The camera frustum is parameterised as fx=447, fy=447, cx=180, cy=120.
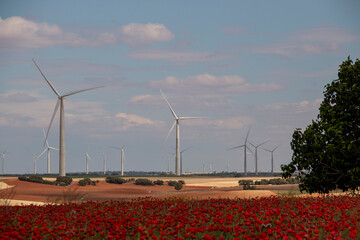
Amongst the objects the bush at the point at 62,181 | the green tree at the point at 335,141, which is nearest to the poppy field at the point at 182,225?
the green tree at the point at 335,141

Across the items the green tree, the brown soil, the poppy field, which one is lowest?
the brown soil

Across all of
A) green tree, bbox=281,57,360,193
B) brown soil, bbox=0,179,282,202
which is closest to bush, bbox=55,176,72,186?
brown soil, bbox=0,179,282,202

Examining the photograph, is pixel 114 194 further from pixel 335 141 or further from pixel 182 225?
pixel 182 225

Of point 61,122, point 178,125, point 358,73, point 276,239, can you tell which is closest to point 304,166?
point 358,73

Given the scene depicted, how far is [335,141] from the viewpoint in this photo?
2389cm

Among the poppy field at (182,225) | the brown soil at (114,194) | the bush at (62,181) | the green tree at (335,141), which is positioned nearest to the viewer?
the poppy field at (182,225)

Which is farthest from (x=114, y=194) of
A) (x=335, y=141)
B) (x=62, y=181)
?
(x=335, y=141)

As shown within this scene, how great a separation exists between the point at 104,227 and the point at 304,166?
48.6ft

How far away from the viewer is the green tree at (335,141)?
78.3 feet

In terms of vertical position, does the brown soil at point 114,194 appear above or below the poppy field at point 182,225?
below

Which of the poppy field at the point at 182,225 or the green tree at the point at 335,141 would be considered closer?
the poppy field at the point at 182,225

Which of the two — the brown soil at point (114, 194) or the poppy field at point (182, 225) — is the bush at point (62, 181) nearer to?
the brown soil at point (114, 194)

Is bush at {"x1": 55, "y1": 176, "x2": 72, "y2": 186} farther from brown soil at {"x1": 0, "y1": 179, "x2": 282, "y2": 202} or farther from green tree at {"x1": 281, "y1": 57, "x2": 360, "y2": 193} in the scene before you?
green tree at {"x1": 281, "y1": 57, "x2": 360, "y2": 193}

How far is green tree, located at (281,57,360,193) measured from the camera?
23.9m
